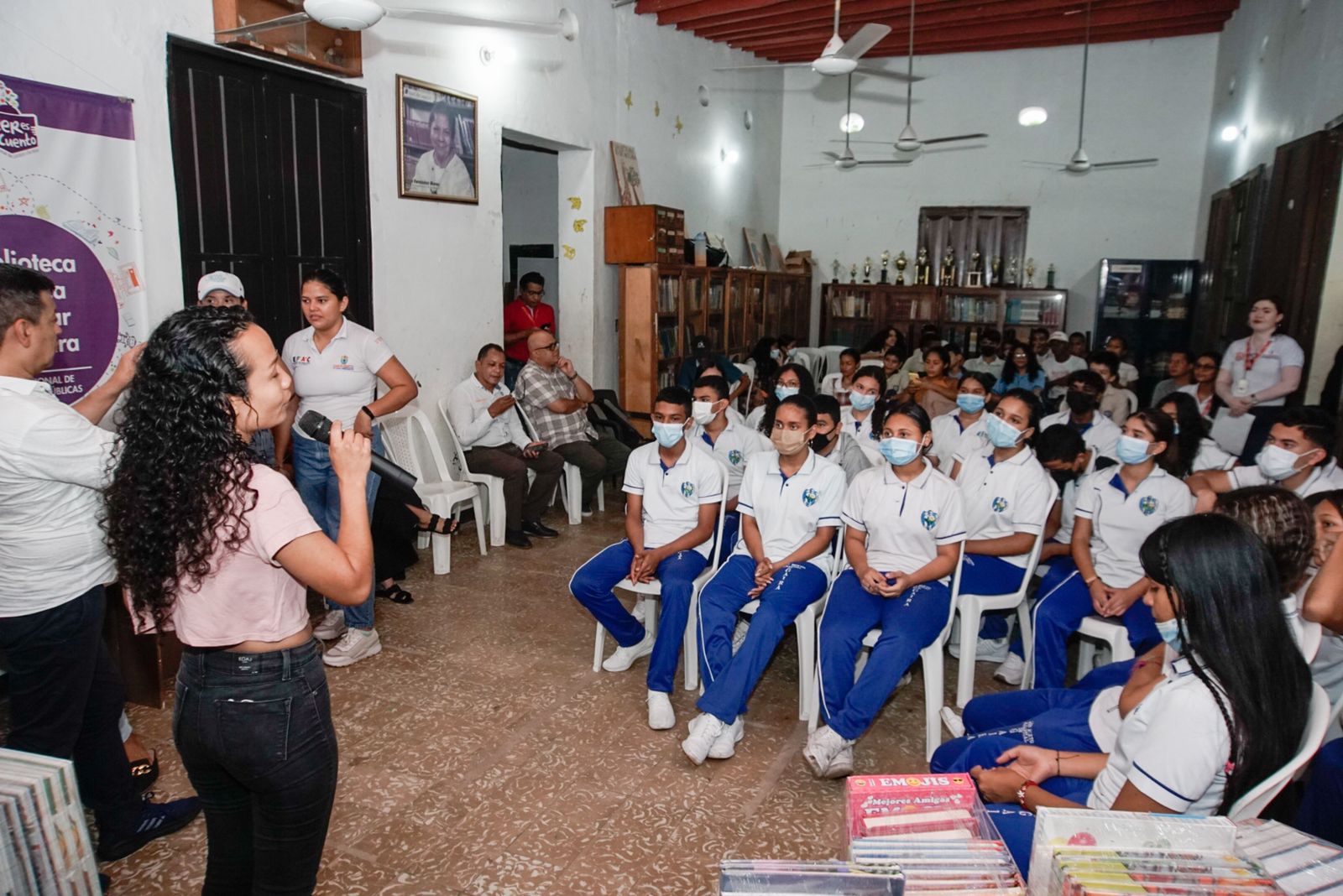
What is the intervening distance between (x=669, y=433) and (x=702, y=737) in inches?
48.1

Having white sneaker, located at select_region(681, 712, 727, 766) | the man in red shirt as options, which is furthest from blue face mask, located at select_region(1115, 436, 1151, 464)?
the man in red shirt

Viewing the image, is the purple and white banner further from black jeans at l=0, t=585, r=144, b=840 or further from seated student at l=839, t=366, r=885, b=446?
seated student at l=839, t=366, r=885, b=446

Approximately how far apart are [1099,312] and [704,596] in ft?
25.3

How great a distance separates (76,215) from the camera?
3.34 m

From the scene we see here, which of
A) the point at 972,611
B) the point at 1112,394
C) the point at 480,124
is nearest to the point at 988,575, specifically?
the point at 972,611

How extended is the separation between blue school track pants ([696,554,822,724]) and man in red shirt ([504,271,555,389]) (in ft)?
11.4

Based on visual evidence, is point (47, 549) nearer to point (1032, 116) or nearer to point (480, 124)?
point (480, 124)

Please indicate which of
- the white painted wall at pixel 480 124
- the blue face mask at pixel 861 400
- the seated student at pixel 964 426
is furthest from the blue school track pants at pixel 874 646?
the white painted wall at pixel 480 124

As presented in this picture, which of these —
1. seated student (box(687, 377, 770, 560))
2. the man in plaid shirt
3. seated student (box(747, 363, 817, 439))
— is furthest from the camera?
the man in plaid shirt

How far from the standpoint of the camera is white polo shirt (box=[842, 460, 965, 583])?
3.05 metres

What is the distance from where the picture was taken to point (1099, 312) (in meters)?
9.18

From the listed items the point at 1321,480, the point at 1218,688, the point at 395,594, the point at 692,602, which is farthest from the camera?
the point at 395,594

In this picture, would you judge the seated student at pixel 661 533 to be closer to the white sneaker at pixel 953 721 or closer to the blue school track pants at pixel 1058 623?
the white sneaker at pixel 953 721

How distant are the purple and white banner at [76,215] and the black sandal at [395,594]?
1.53 meters
